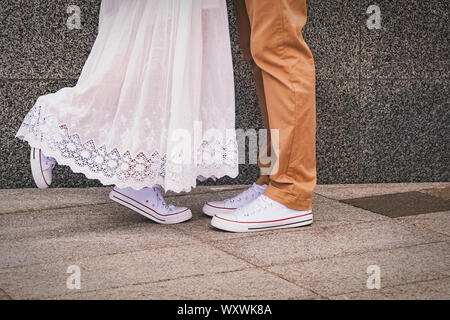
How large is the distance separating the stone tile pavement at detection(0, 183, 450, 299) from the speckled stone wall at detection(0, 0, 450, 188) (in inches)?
25.0

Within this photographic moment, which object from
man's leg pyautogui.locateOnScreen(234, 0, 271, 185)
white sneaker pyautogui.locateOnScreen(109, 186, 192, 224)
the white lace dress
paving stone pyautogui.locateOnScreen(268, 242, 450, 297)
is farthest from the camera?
man's leg pyautogui.locateOnScreen(234, 0, 271, 185)

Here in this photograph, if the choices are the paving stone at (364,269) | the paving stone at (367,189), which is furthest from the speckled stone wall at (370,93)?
the paving stone at (364,269)

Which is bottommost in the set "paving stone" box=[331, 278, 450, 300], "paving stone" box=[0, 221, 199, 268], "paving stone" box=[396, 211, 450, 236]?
"paving stone" box=[396, 211, 450, 236]

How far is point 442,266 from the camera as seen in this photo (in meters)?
2.59

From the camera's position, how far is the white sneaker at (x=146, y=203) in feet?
10.6

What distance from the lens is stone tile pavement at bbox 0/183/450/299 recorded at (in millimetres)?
2322

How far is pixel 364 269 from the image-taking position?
8.39 feet

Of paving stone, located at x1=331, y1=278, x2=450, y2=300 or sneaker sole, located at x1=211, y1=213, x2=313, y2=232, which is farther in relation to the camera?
sneaker sole, located at x1=211, y1=213, x2=313, y2=232

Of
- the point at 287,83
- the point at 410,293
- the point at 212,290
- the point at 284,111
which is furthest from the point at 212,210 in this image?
the point at 410,293

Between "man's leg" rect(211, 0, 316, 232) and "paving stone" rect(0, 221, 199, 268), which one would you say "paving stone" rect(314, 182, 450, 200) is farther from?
"paving stone" rect(0, 221, 199, 268)

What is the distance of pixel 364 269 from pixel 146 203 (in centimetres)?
111

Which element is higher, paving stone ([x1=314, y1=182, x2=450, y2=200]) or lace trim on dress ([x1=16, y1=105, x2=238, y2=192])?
lace trim on dress ([x1=16, y1=105, x2=238, y2=192])

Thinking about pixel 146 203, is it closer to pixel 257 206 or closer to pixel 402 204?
pixel 257 206

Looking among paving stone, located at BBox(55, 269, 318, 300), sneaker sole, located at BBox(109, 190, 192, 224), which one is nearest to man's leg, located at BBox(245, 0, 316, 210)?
sneaker sole, located at BBox(109, 190, 192, 224)
